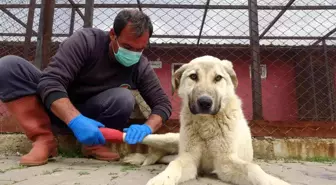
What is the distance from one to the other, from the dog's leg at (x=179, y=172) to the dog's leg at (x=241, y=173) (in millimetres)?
220

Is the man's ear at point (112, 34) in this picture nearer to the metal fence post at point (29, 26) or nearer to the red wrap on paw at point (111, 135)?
the red wrap on paw at point (111, 135)

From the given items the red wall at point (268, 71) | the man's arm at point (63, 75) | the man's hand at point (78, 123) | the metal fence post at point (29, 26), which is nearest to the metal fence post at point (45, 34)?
the metal fence post at point (29, 26)

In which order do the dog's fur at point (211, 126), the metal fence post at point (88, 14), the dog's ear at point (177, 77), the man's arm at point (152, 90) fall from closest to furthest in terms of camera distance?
the dog's fur at point (211, 126)
the dog's ear at point (177, 77)
the man's arm at point (152, 90)
the metal fence post at point (88, 14)

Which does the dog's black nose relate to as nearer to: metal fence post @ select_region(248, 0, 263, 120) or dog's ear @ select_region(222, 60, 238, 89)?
dog's ear @ select_region(222, 60, 238, 89)

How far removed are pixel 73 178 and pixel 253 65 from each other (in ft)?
9.04

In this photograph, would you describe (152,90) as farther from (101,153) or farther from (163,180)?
(163,180)

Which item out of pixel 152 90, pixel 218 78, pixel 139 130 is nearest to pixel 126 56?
pixel 152 90

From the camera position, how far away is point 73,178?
2.51 metres

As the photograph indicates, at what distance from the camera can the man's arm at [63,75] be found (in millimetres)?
3107

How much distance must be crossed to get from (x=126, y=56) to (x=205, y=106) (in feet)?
3.61

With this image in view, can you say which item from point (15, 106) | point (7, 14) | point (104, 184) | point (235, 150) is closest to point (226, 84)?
point (235, 150)

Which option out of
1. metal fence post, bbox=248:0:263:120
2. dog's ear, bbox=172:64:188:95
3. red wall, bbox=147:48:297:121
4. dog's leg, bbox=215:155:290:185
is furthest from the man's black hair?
red wall, bbox=147:48:297:121

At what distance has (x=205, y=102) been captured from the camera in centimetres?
276

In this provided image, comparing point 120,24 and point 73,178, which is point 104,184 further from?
point 120,24
